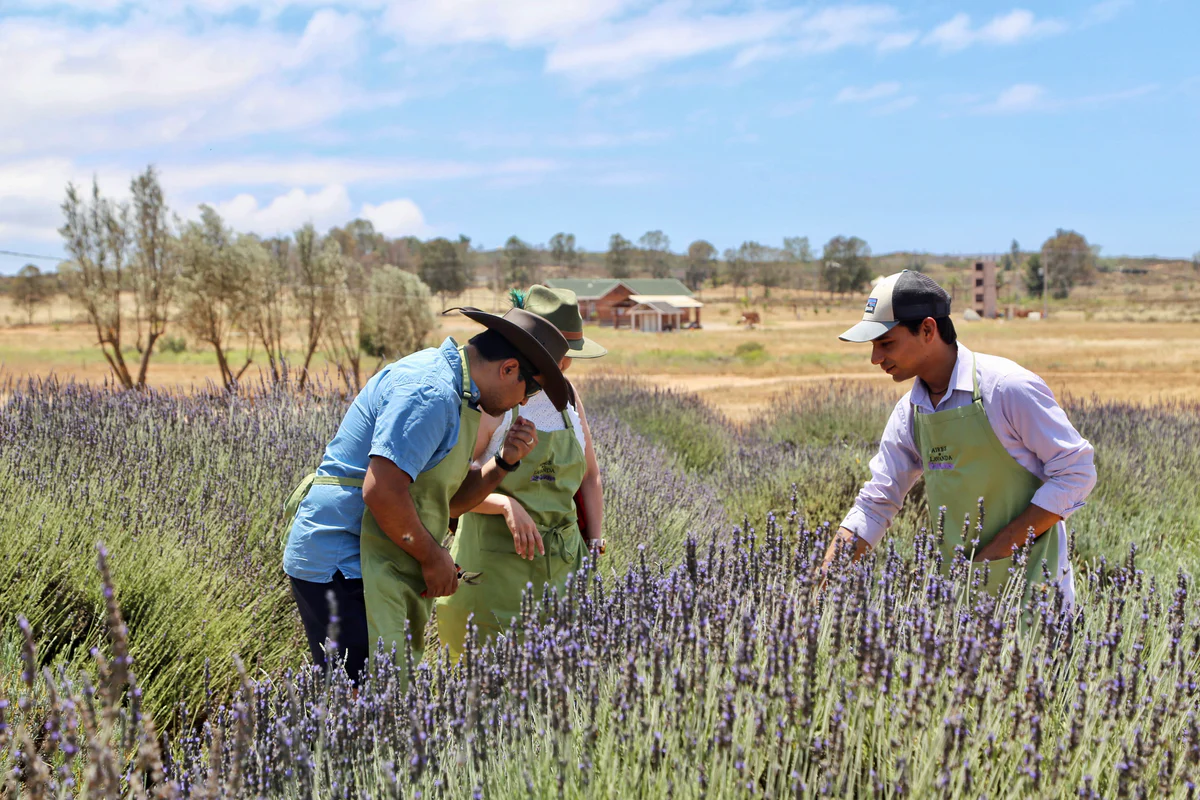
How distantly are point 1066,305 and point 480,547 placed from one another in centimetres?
9260

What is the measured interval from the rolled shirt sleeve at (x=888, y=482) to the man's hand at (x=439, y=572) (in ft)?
4.29

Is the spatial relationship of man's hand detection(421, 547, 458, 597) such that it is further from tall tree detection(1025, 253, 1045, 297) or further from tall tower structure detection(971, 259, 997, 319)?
tall tree detection(1025, 253, 1045, 297)

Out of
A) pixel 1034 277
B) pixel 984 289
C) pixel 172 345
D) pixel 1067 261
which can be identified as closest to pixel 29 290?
pixel 172 345

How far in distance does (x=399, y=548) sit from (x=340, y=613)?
0.80 ft

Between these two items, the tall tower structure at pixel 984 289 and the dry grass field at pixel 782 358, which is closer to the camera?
the dry grass field at pixel 782 358

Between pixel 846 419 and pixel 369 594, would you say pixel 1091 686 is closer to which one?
pixel 369 594

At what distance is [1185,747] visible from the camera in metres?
1.72

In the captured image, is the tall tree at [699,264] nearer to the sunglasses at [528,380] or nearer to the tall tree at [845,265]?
the tall tree at [845,265]

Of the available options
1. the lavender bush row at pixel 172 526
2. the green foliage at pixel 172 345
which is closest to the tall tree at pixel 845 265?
the green foliage at pixel 172 345

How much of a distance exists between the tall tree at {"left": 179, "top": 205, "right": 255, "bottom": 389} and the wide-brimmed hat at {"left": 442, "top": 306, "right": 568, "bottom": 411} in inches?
737

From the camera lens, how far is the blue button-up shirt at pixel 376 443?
2369 mm

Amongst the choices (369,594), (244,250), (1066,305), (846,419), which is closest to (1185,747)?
(369,594)

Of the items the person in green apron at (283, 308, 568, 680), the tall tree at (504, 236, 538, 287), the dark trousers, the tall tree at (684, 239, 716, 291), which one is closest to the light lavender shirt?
the person in green apron at (283, 308, 568, 680)

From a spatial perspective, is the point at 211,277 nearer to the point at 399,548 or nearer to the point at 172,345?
the point at 399,548
